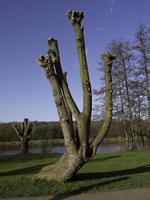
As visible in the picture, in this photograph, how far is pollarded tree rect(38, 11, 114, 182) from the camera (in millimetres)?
13539

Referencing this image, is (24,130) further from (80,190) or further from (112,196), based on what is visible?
(112,196)

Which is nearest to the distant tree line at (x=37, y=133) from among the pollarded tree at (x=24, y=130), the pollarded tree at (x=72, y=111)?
the pollarded tree at (x=24, y=130)

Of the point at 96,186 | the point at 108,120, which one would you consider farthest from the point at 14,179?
the point at 108,120

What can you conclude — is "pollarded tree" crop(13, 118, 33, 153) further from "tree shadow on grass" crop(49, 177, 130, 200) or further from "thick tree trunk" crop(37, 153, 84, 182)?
"tree shadow on grass" crop(49, 177, 130, 200)

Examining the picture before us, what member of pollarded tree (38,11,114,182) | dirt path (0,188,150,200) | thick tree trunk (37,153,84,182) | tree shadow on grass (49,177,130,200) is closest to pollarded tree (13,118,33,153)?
pollarded tree (38,11,114,182)

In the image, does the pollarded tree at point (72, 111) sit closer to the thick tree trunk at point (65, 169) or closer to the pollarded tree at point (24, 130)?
the thick tree trunk at point (65, 169)

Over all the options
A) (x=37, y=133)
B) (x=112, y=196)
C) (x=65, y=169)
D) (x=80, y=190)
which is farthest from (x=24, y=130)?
(x=37, y=133)

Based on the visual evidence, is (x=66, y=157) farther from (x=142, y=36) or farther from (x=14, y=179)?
(x=142, y=36)

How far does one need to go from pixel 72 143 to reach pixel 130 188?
256 centimetres

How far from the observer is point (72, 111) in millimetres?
14422

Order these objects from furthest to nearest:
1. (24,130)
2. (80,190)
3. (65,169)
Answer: (24,130) → (65,169) → (80,190)

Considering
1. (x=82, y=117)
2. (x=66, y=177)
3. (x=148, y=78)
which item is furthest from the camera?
(x=148, y=78)

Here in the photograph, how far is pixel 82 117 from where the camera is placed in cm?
1420

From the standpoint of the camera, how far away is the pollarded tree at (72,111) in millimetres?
13539
